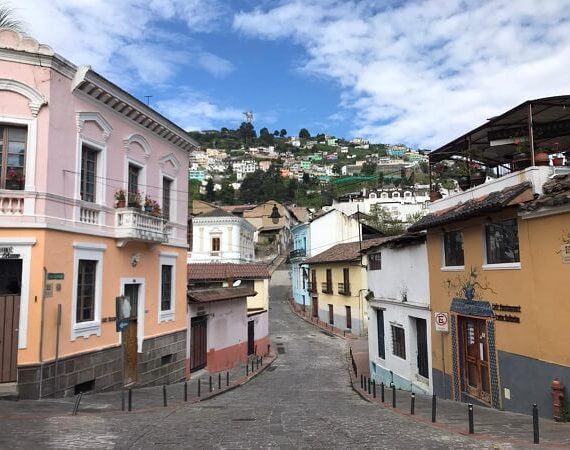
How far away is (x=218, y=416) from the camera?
1094 centimetres

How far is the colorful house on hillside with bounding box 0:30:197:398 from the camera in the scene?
11.5 metres

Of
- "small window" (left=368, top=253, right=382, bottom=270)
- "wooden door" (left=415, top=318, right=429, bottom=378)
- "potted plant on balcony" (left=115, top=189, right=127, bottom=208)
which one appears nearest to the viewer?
"potted plant on balcony" (left=115, top=189, right=127, bottom=208)

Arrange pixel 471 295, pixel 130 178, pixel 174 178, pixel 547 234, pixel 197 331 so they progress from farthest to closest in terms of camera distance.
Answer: pixel 197 331 → pixel 174 178 → pixel 130 178 → pixel 471 295 → pixel 547 234

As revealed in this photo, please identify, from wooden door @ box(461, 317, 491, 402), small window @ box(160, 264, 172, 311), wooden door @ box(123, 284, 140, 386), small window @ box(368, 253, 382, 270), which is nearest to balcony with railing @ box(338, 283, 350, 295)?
small window @ box(368, 253, 382, 270)

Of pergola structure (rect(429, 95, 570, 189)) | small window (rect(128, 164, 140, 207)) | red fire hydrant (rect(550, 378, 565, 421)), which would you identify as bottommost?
red fire hydrant (rect(550, 378, 565, 421))

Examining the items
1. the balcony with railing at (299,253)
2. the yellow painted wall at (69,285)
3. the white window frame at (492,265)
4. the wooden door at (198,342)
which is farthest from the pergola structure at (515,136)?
the balcony with railing at (299,253)

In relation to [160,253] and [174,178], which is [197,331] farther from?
[174,178]

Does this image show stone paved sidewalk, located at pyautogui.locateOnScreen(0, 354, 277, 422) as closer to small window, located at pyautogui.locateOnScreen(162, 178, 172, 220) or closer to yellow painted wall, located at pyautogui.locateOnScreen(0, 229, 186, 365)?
yellow painted wall, located at pyautogui.locateOnScreen(0, 229, 186, 365)

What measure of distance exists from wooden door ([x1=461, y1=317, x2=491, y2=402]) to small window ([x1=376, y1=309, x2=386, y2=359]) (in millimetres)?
6385

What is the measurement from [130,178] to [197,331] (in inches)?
321

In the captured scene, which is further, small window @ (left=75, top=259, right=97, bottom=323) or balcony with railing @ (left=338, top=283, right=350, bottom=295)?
balcony with railing @ (left=338, top=283, right=350, bottom=295)

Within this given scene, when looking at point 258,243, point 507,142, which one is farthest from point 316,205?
point 507,142

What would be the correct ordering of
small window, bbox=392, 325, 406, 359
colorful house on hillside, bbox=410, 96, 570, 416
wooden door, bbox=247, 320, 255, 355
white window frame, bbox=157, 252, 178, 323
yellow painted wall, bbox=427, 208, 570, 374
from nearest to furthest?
yellow painted wall, bbox=427, 208, 570, 374 → colorful house on hillside, bbox=410, 96, 570, 416 → white window frame, bbox=157, 252, 178, 323 → small window, bbox=392, 325, 406, 359 → wooden door, bbox=247, 320, 255, 355

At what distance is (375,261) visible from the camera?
2052 centimetres
